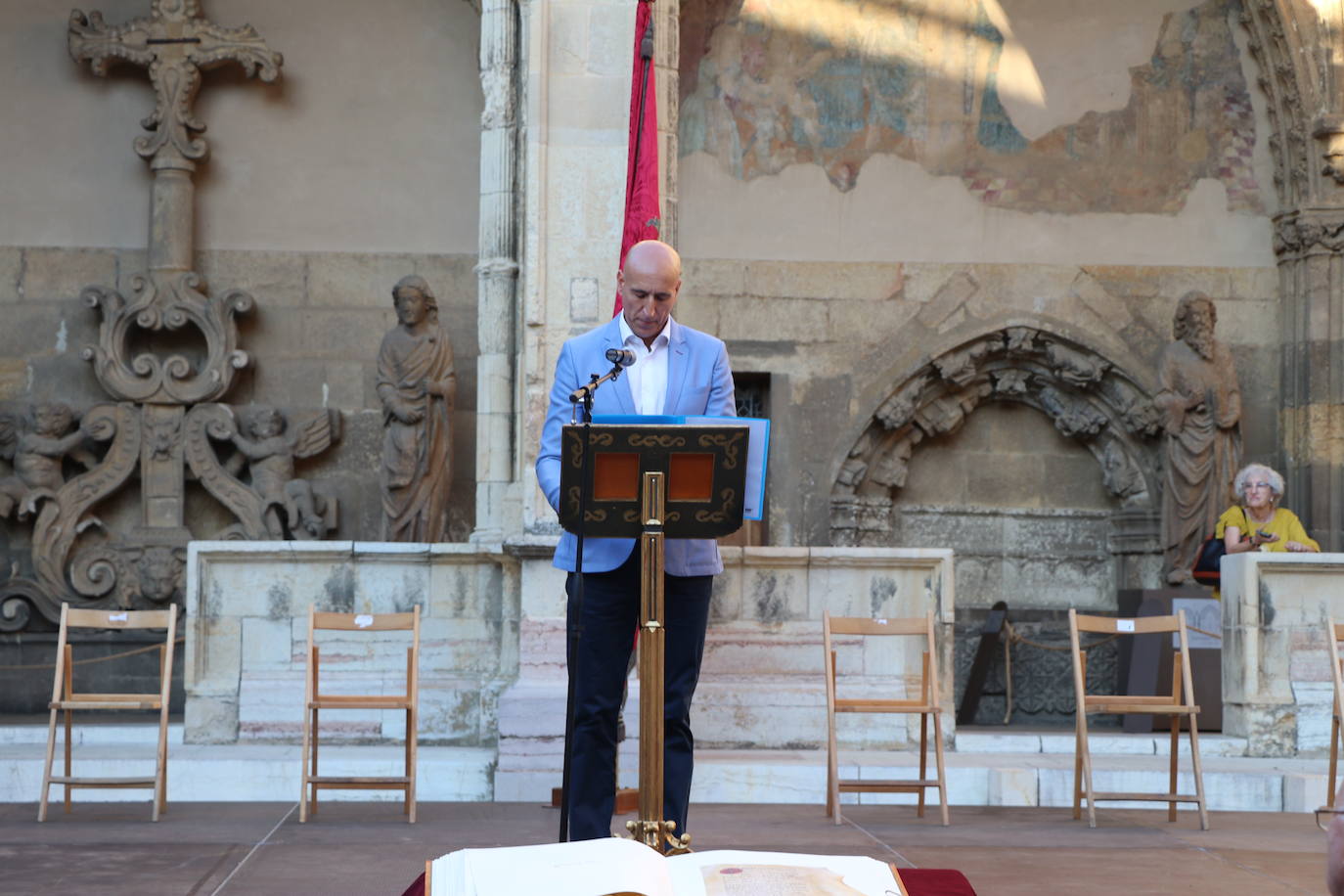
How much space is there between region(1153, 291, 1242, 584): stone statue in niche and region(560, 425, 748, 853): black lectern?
7719mm

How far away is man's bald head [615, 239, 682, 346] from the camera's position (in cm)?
397

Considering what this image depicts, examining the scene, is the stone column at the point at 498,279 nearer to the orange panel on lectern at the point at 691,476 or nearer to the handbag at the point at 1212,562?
the handbag at the point at 1212,562

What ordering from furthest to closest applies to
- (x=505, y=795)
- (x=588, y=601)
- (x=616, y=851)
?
(x=505, y=795) < (x=588, y=601) < (x=616, y=851)

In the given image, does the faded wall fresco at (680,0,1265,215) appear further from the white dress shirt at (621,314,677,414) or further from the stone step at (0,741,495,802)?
the white dress shirt at (621,314,677,414)

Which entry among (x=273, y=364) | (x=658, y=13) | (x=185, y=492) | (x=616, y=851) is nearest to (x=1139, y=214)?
(x=658, y=13)

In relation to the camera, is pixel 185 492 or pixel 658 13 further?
pixel 185 492

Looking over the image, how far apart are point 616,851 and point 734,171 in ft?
29.2

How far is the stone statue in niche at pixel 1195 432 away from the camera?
35.3 feet

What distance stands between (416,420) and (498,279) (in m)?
2.61

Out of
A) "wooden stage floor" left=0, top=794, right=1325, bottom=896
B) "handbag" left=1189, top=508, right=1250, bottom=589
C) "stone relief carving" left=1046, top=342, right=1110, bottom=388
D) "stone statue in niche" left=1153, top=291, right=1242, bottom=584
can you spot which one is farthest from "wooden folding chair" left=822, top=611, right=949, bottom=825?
"stone relief carving" left=1046, top=342, right=1110, bottom=388

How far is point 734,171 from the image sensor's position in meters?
11.3

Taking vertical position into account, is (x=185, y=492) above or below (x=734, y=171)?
below

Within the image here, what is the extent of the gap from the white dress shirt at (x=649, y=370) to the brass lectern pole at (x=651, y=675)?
61 centimetres

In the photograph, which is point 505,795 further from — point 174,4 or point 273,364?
point 174,4
